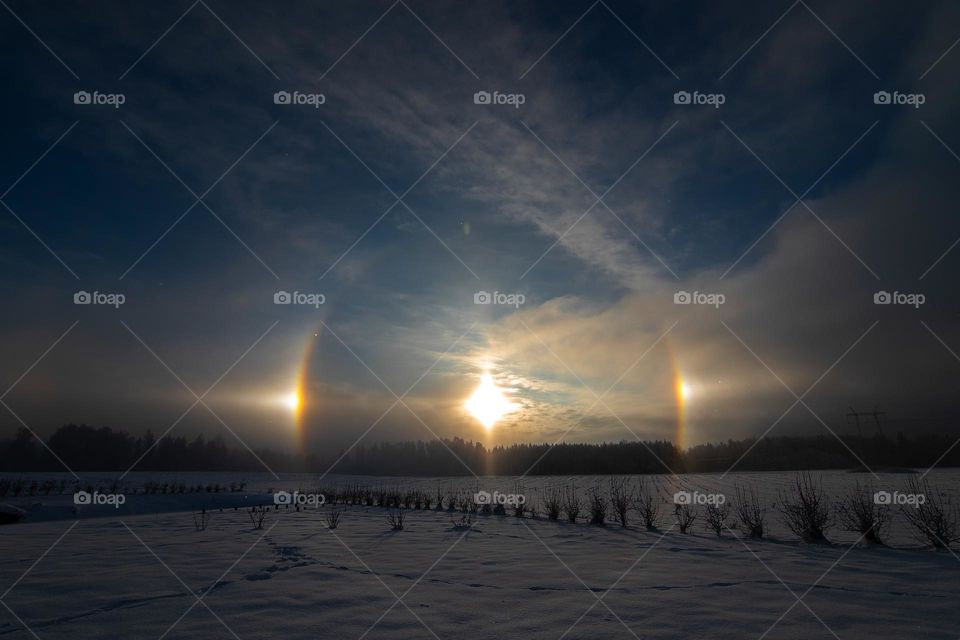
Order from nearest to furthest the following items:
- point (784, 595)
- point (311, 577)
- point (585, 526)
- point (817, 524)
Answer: point (784, 595), point (311, 577), point (817, 524), point (585, 526)

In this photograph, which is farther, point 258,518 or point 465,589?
point 258,518

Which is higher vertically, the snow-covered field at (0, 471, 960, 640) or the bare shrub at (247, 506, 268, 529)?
the snow-covered field at (0, 471, 960, 640)

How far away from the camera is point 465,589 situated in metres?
6.77

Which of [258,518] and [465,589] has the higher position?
[465,589]

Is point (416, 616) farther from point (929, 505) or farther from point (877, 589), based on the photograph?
point (929, 505)

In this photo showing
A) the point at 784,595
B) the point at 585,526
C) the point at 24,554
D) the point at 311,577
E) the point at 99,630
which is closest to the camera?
the point at 99,630

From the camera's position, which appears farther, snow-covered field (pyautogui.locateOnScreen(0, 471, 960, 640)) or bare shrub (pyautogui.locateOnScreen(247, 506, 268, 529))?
bare shrub (pyautogui.locateOnScreen(247, 506, 268, 529))

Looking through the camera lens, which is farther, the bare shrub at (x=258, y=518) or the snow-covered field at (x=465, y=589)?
the bare shrub at (x=258, y=518)

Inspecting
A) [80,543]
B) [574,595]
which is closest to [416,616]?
[574,595]

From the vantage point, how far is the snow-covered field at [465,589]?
5039 mm

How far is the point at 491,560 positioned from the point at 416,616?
3940mm

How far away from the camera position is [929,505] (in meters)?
10.8

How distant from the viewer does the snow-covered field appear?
16.5 ft

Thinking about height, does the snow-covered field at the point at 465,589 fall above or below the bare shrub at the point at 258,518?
above
